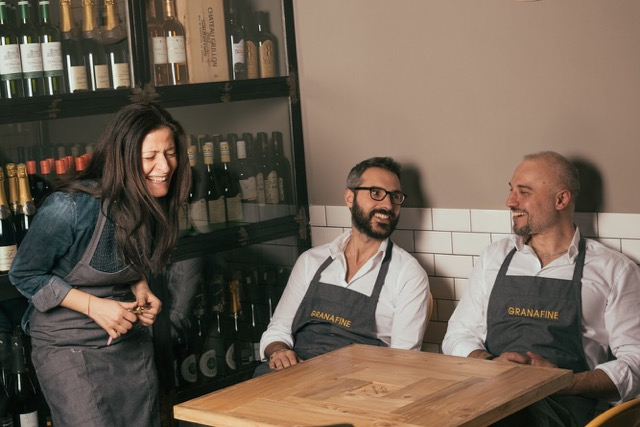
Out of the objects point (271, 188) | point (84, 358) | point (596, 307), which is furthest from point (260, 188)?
point (596, 307)

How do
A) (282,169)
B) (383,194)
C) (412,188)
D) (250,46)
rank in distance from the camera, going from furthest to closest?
(282,169) < (250,46) < (412,188) < (383,194)

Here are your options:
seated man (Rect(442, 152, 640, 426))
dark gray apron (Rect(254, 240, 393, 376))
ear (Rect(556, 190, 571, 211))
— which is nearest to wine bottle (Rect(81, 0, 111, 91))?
dark gray apron (Rect(254, 240, 393, 376))

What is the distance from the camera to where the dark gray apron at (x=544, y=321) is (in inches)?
124

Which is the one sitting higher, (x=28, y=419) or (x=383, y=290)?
(x=383, y=290)

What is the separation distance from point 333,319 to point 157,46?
3.98 ft

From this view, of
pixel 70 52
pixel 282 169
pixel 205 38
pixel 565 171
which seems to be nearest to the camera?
pixel 70 52

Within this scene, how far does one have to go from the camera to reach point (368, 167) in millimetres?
3693

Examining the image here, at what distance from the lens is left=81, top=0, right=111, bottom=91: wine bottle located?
10.7 ft

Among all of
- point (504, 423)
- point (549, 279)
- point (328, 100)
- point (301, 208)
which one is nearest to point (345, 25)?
point (328, 100)

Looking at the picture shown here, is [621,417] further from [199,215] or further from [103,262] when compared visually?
[199,215]

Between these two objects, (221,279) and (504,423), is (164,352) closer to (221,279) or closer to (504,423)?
(221,279)

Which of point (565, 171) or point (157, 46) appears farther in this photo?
point (157, 46)

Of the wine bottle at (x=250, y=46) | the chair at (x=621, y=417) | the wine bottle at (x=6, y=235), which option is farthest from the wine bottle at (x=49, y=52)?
the chair at (x=621, y=417)

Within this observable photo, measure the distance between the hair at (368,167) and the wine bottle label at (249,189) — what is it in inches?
18.1
